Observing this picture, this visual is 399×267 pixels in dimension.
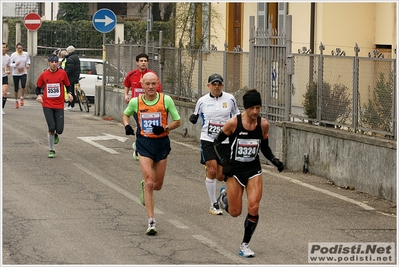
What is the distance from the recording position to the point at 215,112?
12477 mm

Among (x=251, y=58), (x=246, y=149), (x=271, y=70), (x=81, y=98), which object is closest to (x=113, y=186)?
(x=246, y=149)

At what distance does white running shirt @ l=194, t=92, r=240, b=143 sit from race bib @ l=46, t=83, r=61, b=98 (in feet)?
18.5

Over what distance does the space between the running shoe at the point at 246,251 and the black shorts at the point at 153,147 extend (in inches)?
82.5

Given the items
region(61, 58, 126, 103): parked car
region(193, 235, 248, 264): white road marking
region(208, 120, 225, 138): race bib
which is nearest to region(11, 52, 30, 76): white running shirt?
region(61, 58, 126, 103): parked car

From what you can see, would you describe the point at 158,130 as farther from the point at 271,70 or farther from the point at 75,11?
the point at 75,11

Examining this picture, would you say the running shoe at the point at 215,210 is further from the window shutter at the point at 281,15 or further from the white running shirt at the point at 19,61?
the white running shirt at the point at 19,61

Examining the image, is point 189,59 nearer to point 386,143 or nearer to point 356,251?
point 386,143

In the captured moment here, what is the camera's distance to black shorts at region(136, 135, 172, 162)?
1127cm

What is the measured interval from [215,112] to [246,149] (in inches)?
99.2

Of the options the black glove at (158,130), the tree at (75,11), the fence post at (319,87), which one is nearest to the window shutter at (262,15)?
the fence post at (319,87)

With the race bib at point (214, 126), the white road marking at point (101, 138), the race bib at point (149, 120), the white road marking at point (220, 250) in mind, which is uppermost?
the race bib at point (149, 120)

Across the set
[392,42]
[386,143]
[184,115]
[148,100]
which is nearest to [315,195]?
[386,143]

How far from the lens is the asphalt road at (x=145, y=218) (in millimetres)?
9695

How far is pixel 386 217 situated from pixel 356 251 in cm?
244
